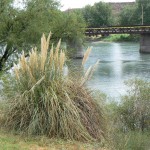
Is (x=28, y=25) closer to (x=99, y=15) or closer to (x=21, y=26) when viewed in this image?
(x=21, y=26)

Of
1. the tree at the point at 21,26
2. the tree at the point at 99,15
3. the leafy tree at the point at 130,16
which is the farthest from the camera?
the tree at the point at 99,15

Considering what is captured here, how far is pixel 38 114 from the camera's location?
5266mm

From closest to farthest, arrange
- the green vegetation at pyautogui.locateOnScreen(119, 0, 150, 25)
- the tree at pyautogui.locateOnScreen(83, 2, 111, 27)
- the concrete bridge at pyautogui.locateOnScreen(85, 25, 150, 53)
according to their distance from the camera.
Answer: the concrete bridge at pyautogui.locateOnScreen(85, 25, 150, 53), the green vegetation at pyautogui.locateOnScreen(119, 0, 150, 25), the tree at pyautogui.locateOnScreen(83, 2, 111, 27)

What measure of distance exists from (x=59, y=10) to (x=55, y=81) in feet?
52.5

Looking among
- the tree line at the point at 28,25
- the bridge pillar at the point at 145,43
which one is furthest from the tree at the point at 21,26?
the bridge pillar at the point at 145,43

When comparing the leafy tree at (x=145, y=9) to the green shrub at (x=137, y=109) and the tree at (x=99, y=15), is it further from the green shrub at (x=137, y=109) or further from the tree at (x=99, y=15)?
the green shrub at (x=137, y=109)

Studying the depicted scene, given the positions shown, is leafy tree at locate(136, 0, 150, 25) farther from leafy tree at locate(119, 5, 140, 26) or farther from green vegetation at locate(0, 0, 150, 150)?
green vegetation at locate(0, 0, 150, 150)

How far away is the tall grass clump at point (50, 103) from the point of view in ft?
17.1

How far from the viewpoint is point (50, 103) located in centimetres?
524

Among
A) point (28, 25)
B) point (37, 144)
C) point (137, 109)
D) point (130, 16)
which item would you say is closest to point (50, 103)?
point (37, 144)

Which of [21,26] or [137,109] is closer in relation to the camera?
[137,109]

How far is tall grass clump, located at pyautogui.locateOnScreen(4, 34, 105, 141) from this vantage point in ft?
17.1

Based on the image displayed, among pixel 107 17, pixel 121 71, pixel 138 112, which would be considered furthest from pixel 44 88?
pixel 107 17

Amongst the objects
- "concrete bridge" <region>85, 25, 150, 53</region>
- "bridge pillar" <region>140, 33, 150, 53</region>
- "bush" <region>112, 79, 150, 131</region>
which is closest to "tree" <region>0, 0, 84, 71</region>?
"bush" <region>112, 79, 150, 131</region>
